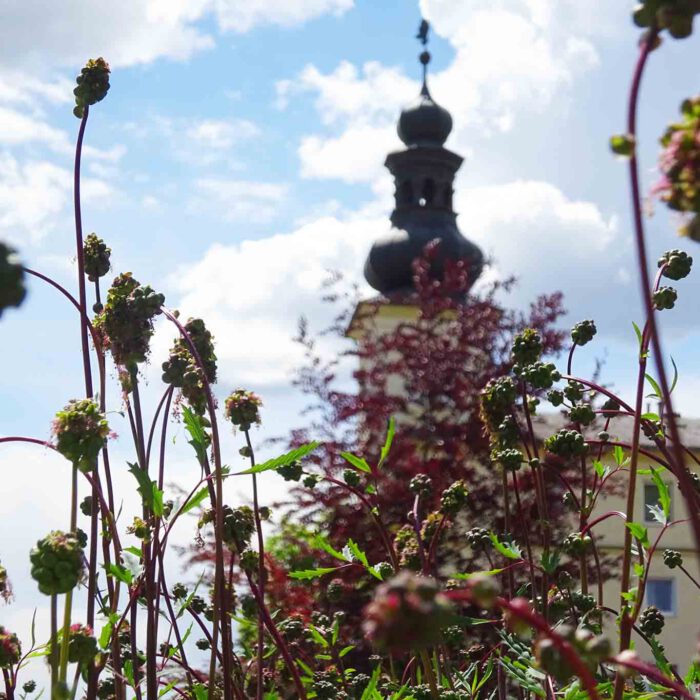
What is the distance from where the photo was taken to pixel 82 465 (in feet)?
5.27

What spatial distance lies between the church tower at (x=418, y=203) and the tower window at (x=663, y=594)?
30.5 feet

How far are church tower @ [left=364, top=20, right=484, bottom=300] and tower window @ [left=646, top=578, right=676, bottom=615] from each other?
931cm

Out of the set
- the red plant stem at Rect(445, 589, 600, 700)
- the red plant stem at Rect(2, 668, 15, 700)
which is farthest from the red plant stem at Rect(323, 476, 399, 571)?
the red plant stem at Rect(445, 589, 600, 700)

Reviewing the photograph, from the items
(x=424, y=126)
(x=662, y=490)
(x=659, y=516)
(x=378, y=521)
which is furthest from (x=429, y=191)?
(x=662, y=490)

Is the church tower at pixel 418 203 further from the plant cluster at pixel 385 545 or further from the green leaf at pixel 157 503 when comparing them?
the green leaf at pixel 157 503

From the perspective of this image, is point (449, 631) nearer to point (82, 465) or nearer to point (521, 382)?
point (521, 382)

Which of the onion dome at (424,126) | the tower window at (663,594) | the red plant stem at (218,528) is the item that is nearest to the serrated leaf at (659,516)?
the red plant stem at (218,528)

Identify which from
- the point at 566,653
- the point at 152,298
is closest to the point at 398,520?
the point at 152,298

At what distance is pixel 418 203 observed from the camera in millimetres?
30641

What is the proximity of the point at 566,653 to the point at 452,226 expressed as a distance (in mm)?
30216

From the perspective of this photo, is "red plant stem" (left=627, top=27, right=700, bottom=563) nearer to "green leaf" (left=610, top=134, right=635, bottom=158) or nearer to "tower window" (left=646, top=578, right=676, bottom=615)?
"green leaf" (left=610, top=134, right=635, bottom=158)

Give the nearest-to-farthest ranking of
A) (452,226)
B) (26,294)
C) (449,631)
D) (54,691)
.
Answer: (26,294), (54,691), (449,631), (452,226)

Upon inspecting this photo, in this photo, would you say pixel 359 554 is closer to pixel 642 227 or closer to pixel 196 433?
pixel 196 433

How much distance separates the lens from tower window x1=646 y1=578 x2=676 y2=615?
86.7 ft
